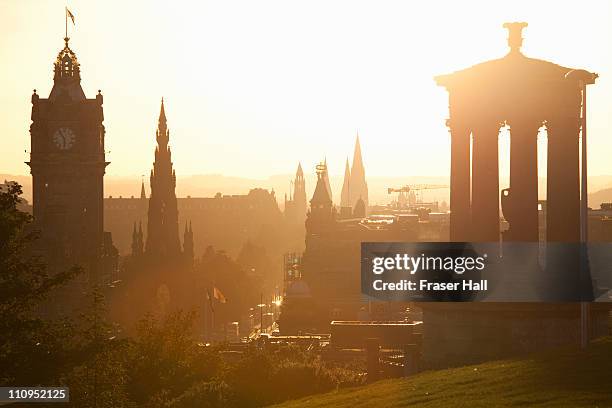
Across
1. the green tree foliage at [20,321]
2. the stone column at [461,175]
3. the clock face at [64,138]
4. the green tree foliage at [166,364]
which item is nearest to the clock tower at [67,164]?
the clock face at [64,138]

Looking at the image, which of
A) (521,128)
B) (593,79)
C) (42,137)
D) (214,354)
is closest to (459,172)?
(521,128)

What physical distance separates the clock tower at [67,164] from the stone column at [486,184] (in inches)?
4937

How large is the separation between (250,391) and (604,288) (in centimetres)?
1429

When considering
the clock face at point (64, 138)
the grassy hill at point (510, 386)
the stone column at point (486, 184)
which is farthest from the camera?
the clock face at point (64, 138)

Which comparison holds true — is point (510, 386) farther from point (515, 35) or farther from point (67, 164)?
point (67, 164)

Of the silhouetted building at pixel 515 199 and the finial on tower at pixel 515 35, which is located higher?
the finial on tower at pixel 515 35

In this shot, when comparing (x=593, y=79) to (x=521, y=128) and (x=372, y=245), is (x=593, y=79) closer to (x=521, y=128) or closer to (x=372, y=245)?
(x=521, y=128)

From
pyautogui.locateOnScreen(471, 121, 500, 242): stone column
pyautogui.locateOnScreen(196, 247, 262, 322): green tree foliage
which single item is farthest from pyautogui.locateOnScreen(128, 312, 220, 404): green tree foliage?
pyautogui.locateOnScreen(196, 247, 262, 322): green tree foliage

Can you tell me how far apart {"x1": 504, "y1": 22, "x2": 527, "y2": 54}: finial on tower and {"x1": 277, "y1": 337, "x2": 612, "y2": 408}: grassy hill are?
10436 mm

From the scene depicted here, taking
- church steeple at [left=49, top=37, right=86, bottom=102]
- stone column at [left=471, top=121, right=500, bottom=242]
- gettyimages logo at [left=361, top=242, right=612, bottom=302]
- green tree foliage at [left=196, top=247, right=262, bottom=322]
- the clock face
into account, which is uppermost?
church steeple at [left=49, top=37, right=86, bottom=102]

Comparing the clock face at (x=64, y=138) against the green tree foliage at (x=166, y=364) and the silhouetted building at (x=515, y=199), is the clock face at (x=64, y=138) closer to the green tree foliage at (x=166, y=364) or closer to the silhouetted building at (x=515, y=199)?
the green tree foliage at (x=166, y=364)

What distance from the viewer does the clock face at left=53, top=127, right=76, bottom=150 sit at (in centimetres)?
17912

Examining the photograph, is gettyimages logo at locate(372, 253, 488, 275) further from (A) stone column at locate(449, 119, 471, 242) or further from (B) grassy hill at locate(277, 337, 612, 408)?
(B) grassy hill at locate(277, 337, 612, 408)

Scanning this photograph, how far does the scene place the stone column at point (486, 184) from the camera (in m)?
50.2
